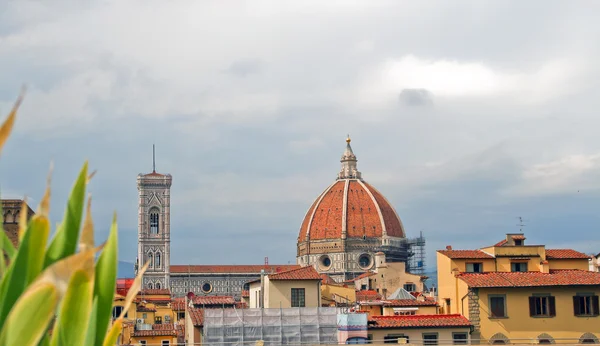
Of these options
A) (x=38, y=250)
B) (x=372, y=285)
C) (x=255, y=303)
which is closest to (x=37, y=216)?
(x=38, y=250)

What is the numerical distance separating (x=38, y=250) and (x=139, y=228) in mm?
128631

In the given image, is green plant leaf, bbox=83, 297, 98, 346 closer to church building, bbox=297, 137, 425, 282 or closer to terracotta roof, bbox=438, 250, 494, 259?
terracotta roof, bbox=438, 250, 494, 259

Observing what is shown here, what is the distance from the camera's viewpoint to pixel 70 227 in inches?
120

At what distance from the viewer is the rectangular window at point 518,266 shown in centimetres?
3853

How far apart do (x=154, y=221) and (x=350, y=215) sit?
26317mm

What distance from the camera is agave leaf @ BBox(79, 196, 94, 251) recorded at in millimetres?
2895

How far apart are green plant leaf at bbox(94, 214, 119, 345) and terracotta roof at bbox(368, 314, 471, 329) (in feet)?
100.0

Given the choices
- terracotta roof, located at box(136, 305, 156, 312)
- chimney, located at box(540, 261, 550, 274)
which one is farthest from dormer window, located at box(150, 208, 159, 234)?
chimney, located at box(540, 261, 550, 274)

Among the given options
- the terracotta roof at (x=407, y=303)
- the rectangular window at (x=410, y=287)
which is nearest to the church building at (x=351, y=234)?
the rectangular window at (x=410, y=287)

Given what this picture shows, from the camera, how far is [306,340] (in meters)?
33.5

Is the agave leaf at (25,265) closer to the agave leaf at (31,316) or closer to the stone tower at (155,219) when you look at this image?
the agave leaf at (31,316)

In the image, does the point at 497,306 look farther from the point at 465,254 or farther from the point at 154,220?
the point at 154,220

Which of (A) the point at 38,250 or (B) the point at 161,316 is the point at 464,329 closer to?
(B) the point at 161,316

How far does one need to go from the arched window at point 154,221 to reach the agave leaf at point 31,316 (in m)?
128
